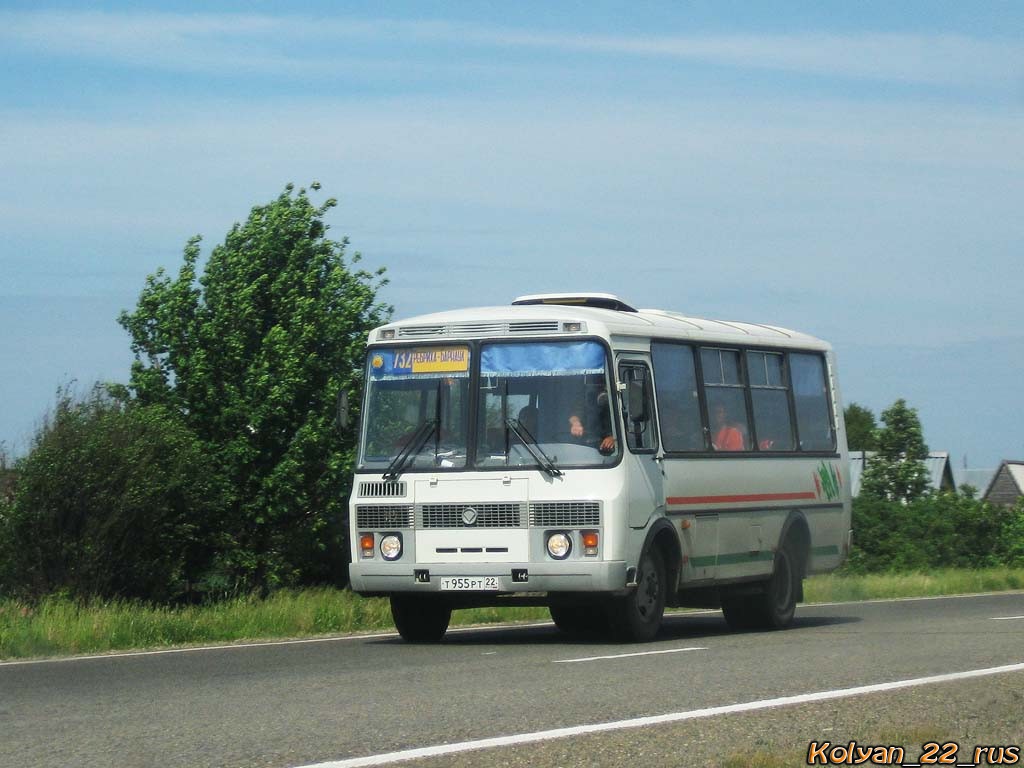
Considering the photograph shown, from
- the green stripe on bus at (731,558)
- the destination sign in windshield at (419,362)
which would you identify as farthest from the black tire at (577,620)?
the destination sign in windshield at (419,362)

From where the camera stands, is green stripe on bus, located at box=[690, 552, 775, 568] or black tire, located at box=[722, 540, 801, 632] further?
black tire, located at box=[722, 540, 801, 632]

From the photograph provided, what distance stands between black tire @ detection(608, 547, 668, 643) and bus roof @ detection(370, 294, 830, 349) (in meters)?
2.18

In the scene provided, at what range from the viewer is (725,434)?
18.6 meters

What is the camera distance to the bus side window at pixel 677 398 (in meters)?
17.4

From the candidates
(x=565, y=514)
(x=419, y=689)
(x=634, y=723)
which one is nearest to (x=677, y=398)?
(x=565, y=514)

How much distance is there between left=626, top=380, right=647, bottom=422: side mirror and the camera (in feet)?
53.1

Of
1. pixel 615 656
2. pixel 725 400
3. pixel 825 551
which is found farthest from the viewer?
pixel 825 551

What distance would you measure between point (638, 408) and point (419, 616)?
310 cm

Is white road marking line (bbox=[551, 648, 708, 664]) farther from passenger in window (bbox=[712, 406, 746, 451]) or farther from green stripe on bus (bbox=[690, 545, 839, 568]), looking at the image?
passenger in window (bbox=[712, 406, 746, 451])

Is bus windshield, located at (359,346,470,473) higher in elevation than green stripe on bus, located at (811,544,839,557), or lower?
higher

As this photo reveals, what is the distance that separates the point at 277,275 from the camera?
4262 centimetres

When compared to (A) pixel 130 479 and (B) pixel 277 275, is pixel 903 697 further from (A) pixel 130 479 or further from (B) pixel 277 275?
(B) pixel 277 275

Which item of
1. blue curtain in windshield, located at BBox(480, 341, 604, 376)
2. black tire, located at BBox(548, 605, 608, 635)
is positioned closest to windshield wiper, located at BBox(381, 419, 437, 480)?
blue curtain in windshield, located at BBox(480, 341, 604, 376)

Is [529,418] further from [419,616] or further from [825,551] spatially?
[825,551]
